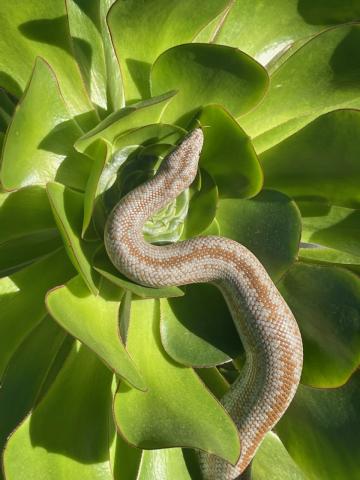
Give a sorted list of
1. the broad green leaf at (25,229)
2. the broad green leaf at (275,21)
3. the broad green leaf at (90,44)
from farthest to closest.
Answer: the broad green leaf at (275,21), the broad green leaf at (90,44), the broad green leaf at (25,229)

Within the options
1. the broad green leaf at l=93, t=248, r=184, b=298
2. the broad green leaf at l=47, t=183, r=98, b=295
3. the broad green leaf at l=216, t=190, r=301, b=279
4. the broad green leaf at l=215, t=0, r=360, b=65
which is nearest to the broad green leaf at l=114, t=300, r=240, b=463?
the broad green leaf at l=93, t=248, r=184, b=298

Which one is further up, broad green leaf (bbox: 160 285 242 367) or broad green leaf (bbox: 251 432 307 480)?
broad green leaf (bbox: 160 285 242 367)

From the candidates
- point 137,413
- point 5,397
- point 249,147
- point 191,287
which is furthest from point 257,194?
point 5,397

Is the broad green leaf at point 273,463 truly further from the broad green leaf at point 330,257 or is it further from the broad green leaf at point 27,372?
the broad green leaf at point 27,372

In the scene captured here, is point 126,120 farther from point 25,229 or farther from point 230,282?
point 230,282

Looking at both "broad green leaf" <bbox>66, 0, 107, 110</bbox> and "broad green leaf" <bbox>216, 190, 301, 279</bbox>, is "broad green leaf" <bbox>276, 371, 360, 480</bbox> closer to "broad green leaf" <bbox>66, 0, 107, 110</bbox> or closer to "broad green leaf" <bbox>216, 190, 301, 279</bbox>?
"broad green leaf" <bbox>216, 190, 301, 279</bbox>

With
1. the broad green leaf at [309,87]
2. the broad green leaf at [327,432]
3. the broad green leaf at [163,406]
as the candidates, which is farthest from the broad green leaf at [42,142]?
the broad green leaf at [327,432]

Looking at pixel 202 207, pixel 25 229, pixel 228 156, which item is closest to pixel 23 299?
pixel 25 229
